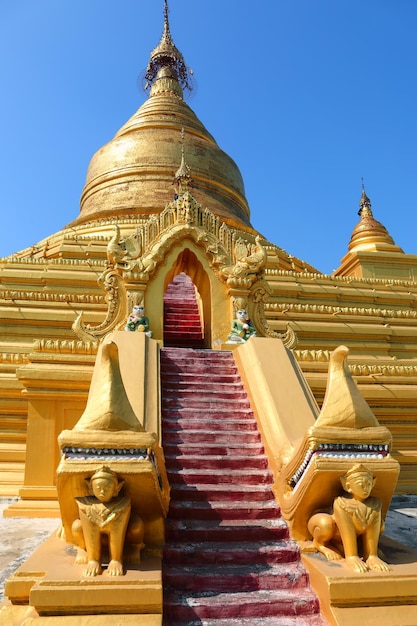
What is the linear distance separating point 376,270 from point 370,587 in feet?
Result: 60.9

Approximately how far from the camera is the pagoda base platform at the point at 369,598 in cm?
356

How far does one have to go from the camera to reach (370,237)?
23188 millimetres

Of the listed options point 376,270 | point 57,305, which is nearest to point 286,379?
point 57,305

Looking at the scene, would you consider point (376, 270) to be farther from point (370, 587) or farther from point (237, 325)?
point (370, 587)

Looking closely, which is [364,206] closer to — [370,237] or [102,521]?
[370,237]

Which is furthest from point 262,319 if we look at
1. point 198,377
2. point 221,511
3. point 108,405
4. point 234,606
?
point 234,606

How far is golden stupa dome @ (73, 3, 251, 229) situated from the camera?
20688mm

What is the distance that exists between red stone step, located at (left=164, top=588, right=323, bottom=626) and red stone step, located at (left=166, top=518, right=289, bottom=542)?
23.9 inches

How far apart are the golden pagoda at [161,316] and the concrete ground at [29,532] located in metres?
0.29

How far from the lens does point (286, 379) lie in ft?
20.4

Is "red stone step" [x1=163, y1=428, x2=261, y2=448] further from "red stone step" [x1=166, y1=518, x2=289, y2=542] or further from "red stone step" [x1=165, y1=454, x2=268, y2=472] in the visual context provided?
"red stone step" [x1=166, y1=518, x2=289, y2=542]

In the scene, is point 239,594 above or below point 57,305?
below

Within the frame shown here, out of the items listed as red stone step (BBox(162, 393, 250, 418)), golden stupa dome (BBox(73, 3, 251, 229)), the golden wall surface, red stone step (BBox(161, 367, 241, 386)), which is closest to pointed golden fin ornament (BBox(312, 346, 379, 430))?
red stone step (BBox(162, 393, 250, 418))

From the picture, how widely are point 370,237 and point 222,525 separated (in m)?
20.5
